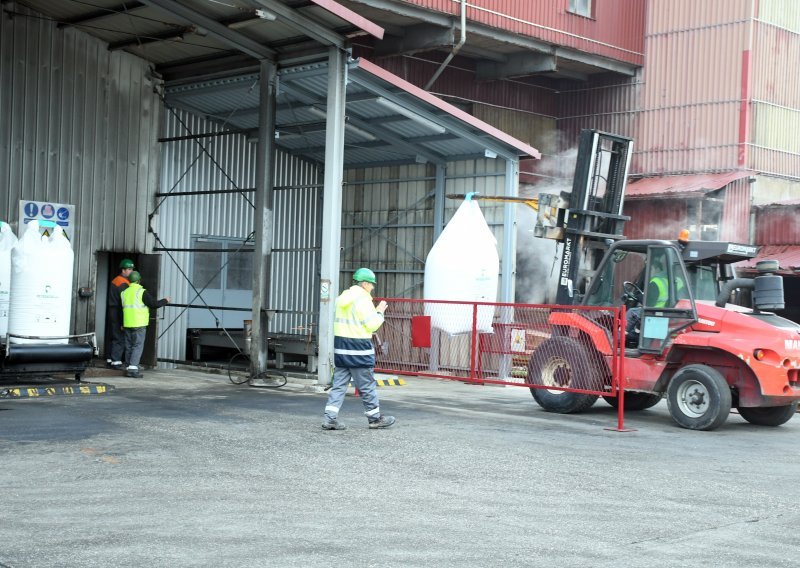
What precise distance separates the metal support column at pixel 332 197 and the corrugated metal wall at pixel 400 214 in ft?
15.1

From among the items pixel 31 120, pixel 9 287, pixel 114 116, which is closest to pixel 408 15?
pixel 114 116

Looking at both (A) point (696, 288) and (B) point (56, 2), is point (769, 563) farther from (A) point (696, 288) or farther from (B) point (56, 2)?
(B) point (56, 2)

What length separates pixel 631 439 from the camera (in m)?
11.5

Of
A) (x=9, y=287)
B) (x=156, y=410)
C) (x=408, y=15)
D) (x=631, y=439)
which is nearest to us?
(x=631, y=439)

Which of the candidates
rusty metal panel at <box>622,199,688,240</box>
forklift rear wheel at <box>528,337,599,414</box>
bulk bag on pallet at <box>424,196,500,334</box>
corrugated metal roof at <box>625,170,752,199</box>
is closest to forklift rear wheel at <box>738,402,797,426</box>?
forklift rear wheel at <box>528,337,599,414</box>

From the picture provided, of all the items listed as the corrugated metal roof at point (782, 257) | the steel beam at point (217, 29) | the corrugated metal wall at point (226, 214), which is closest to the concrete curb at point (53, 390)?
the corrugated metal wall at point (226, 214)

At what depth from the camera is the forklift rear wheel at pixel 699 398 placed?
1203 centimetres

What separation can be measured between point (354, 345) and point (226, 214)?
9951 millimetres

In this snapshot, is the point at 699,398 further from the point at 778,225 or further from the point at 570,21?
the point at 570,21

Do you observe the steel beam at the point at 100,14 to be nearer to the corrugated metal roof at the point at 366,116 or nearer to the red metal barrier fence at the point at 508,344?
the corrugated metal roof at the point at 366,116

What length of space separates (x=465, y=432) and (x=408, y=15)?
47.9 feet

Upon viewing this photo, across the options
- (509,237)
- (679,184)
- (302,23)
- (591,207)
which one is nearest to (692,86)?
(679,184)

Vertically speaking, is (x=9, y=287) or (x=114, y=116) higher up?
(x=114, y=116)

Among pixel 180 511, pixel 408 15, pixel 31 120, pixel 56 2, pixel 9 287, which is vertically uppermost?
pixel 408 15
